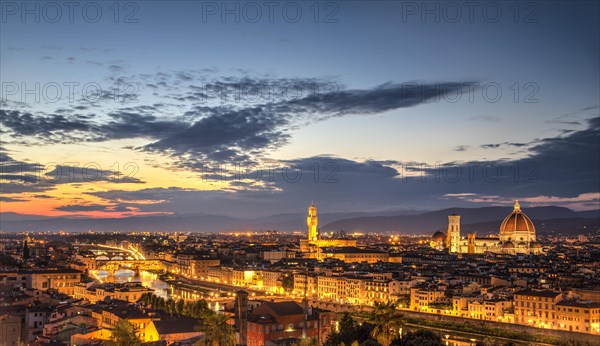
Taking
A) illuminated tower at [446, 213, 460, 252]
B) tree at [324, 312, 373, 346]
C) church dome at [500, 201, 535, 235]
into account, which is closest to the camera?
tree at [324, 312, 373, 346]

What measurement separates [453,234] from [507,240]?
13340 millimetres

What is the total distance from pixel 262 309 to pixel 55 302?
36.9ft

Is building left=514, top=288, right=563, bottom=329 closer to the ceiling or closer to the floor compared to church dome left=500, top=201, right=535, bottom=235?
closer to the floor

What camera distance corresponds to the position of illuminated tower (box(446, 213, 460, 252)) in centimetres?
10369

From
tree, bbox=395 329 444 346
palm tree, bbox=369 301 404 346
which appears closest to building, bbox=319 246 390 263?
palm tree, bbox=369 301 404 346

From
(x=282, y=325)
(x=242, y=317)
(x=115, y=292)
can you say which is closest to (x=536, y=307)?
(x=282, y=325)

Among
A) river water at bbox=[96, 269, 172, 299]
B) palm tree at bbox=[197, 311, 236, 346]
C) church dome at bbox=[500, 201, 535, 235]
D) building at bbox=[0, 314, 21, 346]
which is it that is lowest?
river water at bbox=[96, 269, 172, 299]

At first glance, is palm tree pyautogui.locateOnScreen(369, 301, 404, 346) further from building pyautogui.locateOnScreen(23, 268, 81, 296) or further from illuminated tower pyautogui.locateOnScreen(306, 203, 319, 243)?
illuminated tower pyautogui.locateOnScreen(306, 203, 319, 243)

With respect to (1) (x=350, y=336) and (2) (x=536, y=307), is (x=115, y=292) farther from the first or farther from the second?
(2) (x=536, y=307)

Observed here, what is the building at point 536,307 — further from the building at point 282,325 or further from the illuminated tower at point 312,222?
the illuminated tower at point 312,222

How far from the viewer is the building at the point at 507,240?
294 feet

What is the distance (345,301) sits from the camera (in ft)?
167

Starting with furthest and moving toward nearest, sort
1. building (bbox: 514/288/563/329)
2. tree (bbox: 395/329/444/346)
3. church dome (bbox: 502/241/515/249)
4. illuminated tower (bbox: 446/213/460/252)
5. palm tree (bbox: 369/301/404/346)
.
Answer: illuminated tower (bbox: 446/213/460/252) → church dome (bbox: 502/241/515/249) → building (bbox: 514/288/563/329) → palm tree (bbox: 369/301/404/346) → tree (bbox: 395/329/444/346)

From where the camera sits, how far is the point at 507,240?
302ft
